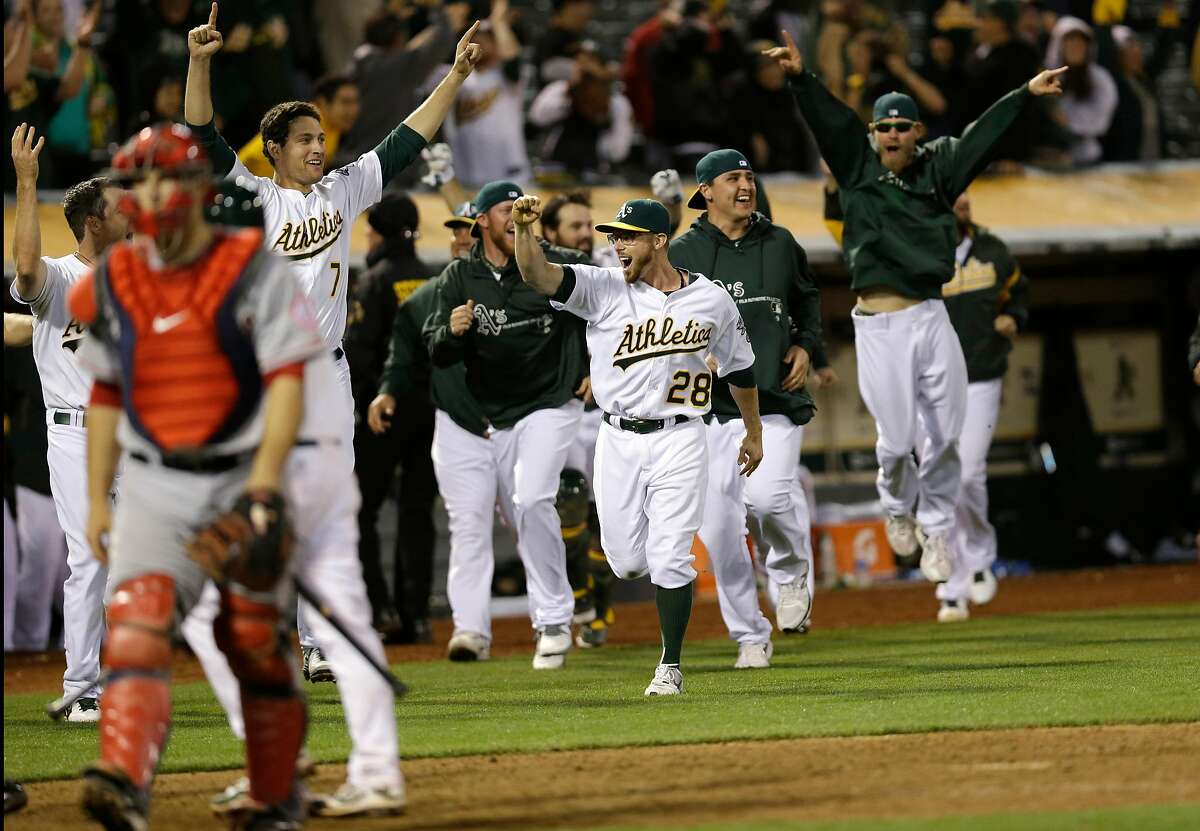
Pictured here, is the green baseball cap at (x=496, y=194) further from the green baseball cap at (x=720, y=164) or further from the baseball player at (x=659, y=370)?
the baseball player at (x=659, y=370)

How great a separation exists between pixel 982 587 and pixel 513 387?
368cm

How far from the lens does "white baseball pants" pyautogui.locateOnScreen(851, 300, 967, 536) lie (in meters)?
10.1

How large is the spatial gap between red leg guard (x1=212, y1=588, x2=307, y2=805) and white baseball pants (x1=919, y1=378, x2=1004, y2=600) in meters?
→ 7.26

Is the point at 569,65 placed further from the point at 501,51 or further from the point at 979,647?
the point at 979,647

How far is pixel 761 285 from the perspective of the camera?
9.29m

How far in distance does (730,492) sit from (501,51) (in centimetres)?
644

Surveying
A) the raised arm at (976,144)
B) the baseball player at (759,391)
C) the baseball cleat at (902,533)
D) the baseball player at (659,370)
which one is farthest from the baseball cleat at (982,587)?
the baseball player at (659,370)

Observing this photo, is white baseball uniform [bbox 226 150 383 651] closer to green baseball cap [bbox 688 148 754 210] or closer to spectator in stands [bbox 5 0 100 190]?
green baseball cap [bbox 688 148 754 210]

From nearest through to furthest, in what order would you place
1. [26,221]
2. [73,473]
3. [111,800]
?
1. [111,800]
2. [26,221]
3. [73,473]

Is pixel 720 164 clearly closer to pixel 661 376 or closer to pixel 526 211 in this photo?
pixel 661 376

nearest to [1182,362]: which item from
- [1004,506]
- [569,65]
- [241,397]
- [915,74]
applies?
[1004,506]

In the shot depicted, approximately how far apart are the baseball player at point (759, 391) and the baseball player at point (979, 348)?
221 centimetres

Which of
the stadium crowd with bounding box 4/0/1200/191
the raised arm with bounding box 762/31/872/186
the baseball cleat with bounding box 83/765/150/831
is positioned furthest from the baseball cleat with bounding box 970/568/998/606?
the baseball cleat with bounding box 83/765/150/831

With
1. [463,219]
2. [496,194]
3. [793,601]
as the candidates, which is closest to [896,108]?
[496,194]
